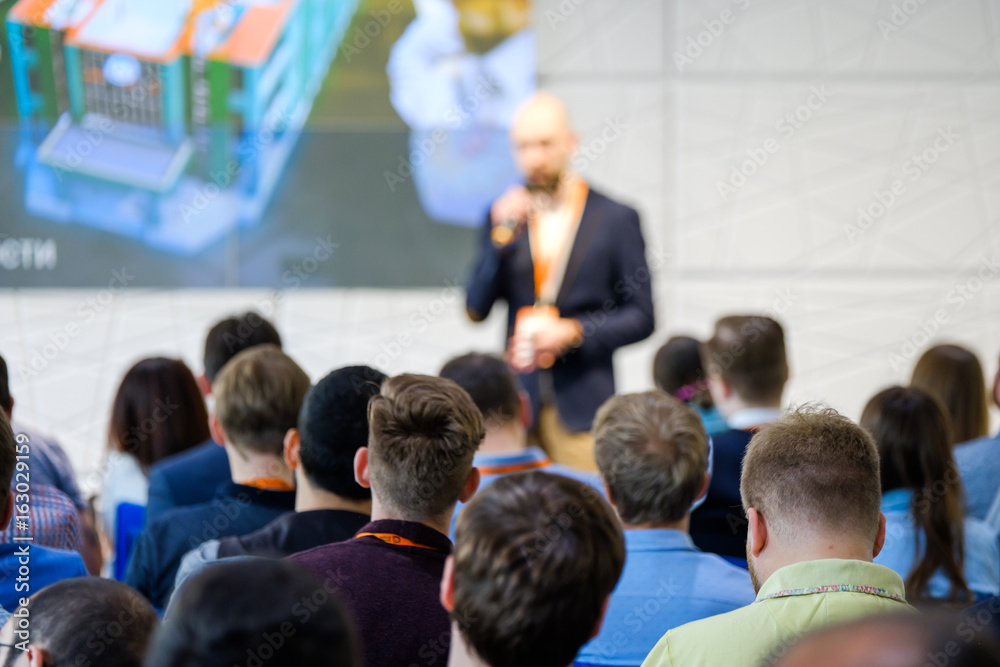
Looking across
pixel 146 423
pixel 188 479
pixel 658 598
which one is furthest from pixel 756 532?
pixel 146 423

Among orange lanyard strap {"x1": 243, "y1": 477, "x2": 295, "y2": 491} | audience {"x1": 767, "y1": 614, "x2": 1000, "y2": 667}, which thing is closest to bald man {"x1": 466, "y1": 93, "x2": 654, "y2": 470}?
orange lanyard strap {"x1": 243, "y1": 477, "x2": 295, "y2": 491}

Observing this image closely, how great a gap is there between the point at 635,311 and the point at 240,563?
2.64m

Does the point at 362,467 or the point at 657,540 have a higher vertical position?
the point at 362,467

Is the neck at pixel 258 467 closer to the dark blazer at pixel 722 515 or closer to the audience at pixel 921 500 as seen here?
the dark blazer at pixel 722 515

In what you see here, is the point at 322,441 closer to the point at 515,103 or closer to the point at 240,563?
the point at 240,563

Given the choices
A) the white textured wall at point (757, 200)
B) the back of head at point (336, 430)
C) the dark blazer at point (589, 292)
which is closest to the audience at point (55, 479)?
the back of head at point (336, 430)

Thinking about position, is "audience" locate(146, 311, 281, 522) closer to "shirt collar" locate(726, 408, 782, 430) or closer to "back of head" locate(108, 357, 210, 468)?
"back of head" locate(108, 357, 210, 468)

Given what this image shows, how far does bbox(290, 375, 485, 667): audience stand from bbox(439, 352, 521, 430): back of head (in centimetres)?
70

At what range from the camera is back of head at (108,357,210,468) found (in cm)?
256

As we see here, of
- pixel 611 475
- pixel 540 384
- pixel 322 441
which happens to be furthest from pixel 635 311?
pixel 322 441

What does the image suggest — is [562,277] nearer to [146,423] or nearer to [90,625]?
[146,423]

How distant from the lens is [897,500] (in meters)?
2.06

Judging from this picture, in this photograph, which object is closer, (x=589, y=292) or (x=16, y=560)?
(x=16, y=560)

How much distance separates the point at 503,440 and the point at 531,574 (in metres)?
1.38
